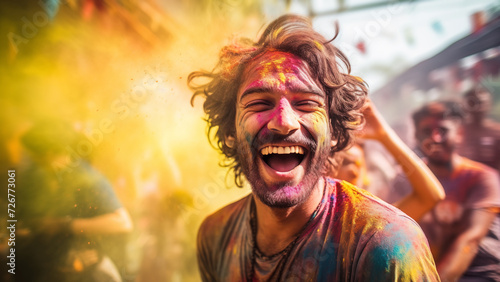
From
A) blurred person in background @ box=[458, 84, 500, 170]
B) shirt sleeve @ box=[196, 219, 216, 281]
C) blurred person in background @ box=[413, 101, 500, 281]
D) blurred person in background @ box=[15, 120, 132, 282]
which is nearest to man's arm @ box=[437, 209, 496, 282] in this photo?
blurred person in background @ box=[413, 101, 500, 281]

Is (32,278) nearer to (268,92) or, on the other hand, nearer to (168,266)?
(168,266)

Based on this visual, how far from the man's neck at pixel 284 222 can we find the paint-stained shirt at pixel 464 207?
4.13ft

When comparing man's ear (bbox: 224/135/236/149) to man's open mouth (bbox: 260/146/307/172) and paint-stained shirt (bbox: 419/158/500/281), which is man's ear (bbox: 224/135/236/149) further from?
paint-stained shirt (bbox: 419/158/500/281)

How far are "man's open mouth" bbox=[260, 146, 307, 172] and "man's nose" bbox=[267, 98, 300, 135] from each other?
0.28ft

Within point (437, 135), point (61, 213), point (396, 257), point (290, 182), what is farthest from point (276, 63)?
point (61, 213)

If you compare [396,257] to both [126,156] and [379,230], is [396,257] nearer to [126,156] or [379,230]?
[379,230]

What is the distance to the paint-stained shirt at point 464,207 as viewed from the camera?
2.47m

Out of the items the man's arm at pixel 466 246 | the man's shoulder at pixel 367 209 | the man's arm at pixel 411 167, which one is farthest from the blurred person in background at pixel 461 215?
the man's shoulder at pixel 367 209

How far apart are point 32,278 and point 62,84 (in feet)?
4.69

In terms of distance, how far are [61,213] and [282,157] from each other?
1751mm

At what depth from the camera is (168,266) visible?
264 centimetres

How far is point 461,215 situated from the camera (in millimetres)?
2541

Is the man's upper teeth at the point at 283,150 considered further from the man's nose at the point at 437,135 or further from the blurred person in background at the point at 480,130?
the blurred person in background at the point at 480,130

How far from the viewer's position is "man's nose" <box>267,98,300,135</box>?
5.01ft
